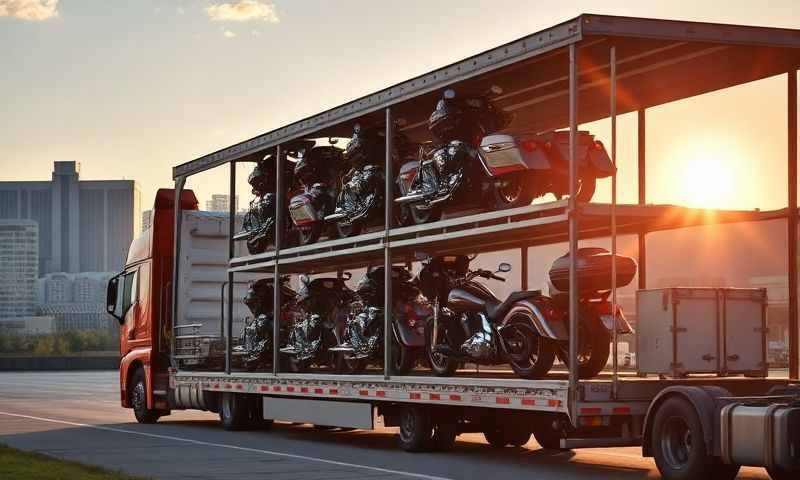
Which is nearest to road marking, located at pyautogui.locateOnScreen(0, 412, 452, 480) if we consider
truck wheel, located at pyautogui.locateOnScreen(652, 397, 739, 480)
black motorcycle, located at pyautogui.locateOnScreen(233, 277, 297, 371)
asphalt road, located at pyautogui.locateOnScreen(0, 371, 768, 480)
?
asphalt road, located at pyautogui.locateOnScreen(0, 371, 768, 480)

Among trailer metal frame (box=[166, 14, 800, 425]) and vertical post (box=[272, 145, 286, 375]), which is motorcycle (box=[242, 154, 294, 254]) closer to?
vertical post (box=[272, 145, 286, 375])

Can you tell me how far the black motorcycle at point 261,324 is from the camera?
75.8 feet

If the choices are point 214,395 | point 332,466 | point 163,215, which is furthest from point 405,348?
point 163,215

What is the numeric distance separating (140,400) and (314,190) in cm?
670

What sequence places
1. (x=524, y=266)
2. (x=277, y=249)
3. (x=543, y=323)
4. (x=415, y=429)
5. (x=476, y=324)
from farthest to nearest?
(x=277, y=249) < (x=524, y=266) < (x=415, y=429) < (x=476, y=324) < (x=543, y=323)

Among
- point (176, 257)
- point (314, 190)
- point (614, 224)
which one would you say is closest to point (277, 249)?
point (314, 190)

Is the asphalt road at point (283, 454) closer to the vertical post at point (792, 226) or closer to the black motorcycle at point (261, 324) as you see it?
the black motorcycle at point (261, 324)

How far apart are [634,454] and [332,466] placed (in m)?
4.31

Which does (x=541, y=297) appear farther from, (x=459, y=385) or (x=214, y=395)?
(x=214, y=395)

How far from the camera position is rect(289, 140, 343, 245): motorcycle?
21.4 meters

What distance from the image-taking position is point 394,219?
19.2 m

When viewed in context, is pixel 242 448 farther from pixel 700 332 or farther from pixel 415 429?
pixel 700 332

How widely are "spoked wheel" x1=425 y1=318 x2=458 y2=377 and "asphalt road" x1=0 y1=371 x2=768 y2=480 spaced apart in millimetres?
1026

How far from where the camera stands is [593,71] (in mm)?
16328
